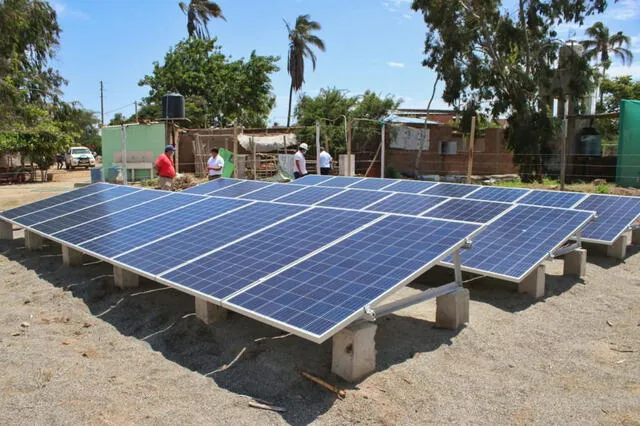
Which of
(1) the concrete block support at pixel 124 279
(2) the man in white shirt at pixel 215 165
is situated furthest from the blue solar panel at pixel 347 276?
(2) the man in white shirt at pixel 215 165

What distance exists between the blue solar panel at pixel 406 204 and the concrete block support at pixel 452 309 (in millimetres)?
2790

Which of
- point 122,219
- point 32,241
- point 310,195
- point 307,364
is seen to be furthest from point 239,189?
point 307,364

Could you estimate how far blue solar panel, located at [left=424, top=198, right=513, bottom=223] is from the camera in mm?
7809

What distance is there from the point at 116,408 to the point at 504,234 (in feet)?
18.2

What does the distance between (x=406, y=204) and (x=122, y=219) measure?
466 cm

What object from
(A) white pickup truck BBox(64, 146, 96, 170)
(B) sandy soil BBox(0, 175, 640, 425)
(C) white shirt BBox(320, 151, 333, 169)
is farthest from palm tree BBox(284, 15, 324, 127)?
(B) sandy soil BBox(0, 175, 640, 425)

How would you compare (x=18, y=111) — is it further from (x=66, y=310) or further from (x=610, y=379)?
(x=610, y=379)

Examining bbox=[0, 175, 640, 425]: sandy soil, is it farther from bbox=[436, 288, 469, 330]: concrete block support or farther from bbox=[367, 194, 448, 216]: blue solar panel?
bbox=[367, 194, 448, 216]: blue solar panel

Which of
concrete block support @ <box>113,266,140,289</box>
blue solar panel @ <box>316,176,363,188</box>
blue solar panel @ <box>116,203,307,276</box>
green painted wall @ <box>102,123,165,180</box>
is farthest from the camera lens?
green painted wall @ <box>102,123,165,180</box>

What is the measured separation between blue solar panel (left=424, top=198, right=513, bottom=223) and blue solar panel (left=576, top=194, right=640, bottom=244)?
1.60 m

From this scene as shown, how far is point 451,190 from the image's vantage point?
34.8ft

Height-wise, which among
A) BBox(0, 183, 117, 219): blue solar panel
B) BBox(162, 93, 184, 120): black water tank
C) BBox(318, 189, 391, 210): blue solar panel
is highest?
BBox(162, 93, 184, 120): black water tank

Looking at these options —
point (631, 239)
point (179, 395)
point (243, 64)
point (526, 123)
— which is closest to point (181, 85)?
point (243, 64)

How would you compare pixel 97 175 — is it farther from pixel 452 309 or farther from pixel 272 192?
pixel 452 309
